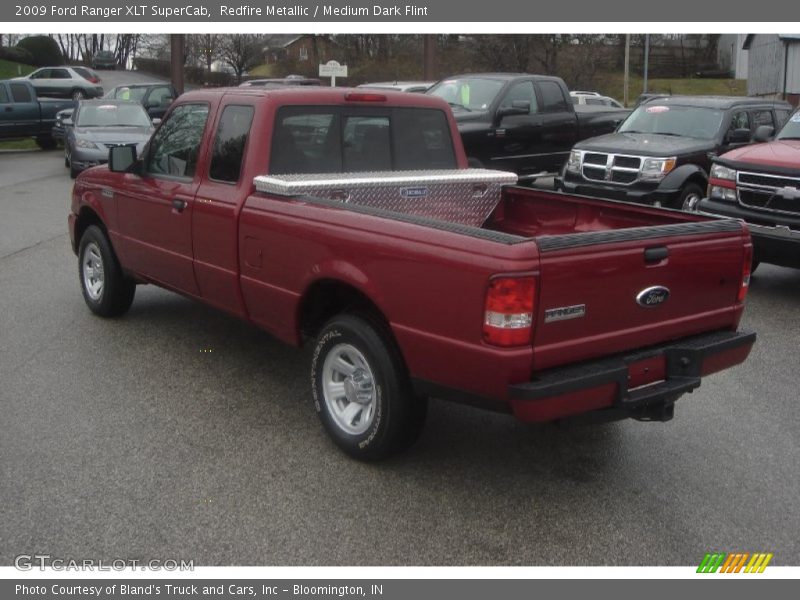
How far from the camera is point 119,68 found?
239ft

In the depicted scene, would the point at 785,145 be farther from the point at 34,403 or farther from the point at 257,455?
the point at 34,403

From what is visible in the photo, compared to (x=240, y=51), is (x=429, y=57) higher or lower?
lower

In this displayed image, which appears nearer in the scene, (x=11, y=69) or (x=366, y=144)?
(x=366, y=144)

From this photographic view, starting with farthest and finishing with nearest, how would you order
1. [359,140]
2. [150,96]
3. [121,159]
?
[150,96]
[121,159]
[359,140]

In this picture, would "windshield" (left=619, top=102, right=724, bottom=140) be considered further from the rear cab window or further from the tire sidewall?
the tire sidewall

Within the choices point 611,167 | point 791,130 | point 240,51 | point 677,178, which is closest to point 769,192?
point 791,130

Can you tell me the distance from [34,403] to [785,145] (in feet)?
24.2

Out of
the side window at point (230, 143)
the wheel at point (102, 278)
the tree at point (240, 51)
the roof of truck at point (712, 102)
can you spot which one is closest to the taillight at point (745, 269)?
the side window at point (230, 143)

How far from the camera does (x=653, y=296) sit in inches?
166

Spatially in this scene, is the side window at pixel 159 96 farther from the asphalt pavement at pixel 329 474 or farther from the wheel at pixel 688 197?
the asphalt pavement at pixel 329 474

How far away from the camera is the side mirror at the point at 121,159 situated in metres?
6.57

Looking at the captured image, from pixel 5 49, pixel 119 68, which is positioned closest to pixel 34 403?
pixel 5 49

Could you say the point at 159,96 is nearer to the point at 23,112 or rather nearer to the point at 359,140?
the point at 23,112

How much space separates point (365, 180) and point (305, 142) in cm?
46
